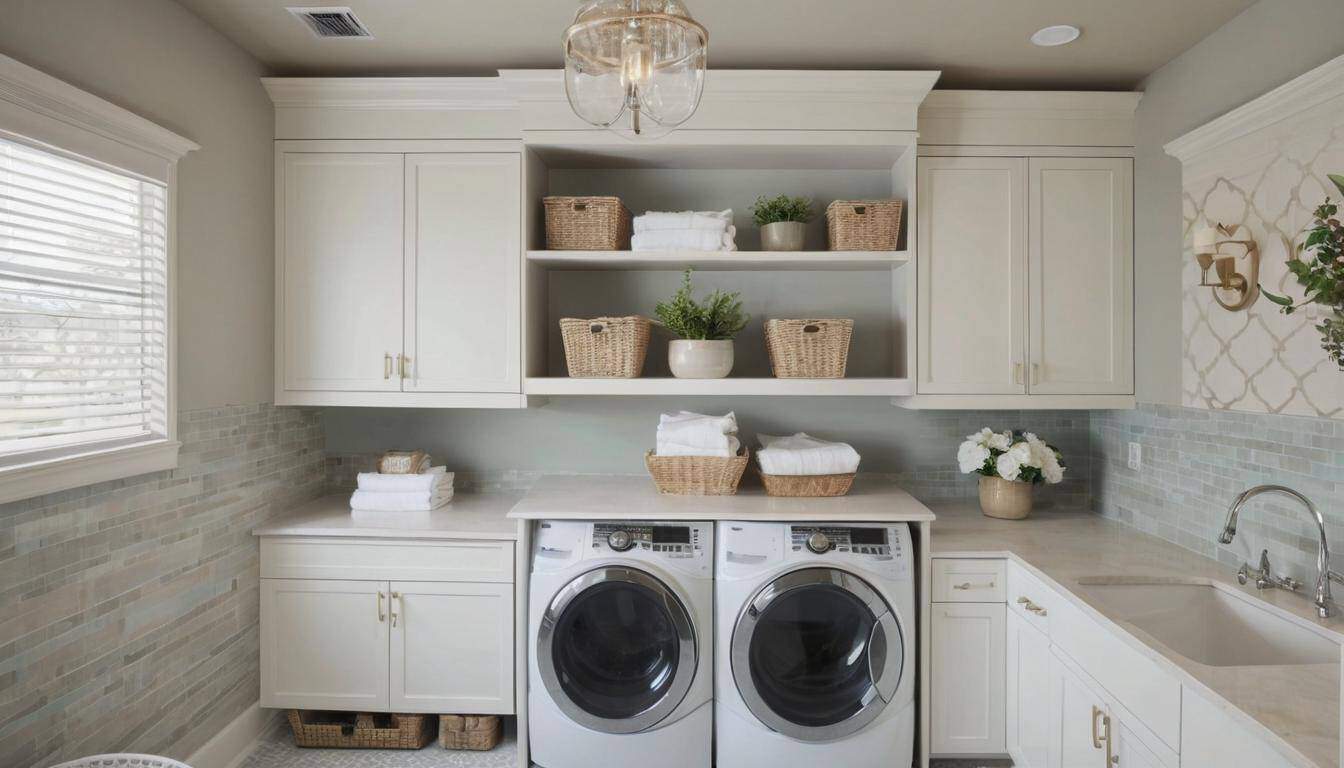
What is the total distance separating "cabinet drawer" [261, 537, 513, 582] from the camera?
242 centimetres

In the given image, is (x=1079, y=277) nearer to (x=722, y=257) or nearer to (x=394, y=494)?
(x=722, y=257)

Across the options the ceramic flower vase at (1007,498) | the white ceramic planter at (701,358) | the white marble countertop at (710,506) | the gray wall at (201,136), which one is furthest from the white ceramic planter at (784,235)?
the gray wall at (201,136)

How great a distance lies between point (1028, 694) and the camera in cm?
221

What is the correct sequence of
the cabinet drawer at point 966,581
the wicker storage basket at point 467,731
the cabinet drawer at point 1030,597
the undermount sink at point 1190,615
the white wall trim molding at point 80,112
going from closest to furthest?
1. the white wall trim molding at point 80,112
2. the undermount sink at point 1190,615
3. the cabinet drawer at point 1030,597
4. the cabinet drawer at point 966,581
5. the wicker storage basket at point 467,731

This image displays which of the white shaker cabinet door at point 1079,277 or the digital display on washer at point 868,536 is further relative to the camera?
the white shaker cabinet door at point 1079,277

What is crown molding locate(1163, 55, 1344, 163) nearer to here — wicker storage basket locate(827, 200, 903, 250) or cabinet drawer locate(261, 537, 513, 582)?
wicker storage basket locate(827, 200, 903, 250)

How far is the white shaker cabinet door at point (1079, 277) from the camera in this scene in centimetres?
258

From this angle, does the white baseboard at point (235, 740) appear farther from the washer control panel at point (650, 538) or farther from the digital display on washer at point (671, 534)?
the digital display on washer at point (671, 534)

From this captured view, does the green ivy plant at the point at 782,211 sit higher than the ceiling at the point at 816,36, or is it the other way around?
the ceiling at the point at 816,36

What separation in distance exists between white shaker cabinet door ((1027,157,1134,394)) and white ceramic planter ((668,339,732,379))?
1.14 metres

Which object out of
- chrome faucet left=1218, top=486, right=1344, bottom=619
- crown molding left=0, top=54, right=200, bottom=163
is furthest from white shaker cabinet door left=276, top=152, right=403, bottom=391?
chrome faucet left=1218, top=486, right=1344, bottom=619

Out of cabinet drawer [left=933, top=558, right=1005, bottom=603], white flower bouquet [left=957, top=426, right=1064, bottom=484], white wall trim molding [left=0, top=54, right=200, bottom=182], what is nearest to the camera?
white wall trim molding [left=0, top=54, right=200, bottom=182]

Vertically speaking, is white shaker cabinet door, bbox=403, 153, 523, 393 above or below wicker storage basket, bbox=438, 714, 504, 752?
above

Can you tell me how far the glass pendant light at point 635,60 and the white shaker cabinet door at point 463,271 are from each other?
1.31 m
